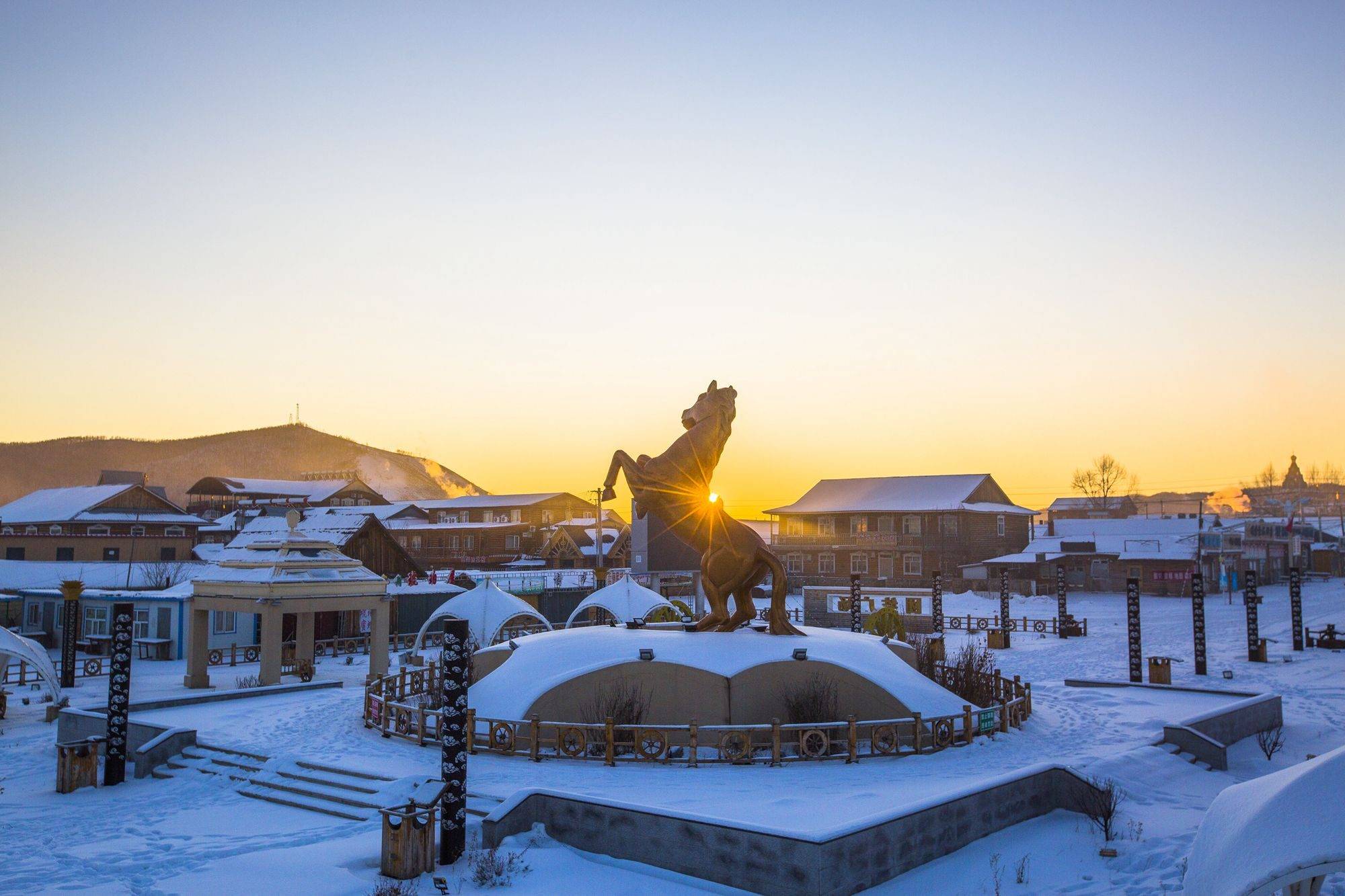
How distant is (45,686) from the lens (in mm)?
28594

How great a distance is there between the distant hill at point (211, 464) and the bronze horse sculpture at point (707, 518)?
13544 centimetres

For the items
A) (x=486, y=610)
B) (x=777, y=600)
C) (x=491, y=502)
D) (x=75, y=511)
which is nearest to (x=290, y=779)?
(x=777, y=600)

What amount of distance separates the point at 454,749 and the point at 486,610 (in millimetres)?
21871

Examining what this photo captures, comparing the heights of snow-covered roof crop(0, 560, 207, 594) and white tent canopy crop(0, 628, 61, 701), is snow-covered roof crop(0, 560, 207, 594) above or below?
above

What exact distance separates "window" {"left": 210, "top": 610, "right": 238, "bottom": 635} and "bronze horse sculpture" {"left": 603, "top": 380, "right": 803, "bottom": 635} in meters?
21.1

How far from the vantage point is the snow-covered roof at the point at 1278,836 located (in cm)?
673

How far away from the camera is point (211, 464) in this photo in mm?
174500

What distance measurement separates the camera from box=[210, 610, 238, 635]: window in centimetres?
3741

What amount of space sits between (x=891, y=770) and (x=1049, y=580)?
5066cm

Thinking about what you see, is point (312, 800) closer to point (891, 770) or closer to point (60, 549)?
point (891, 770)

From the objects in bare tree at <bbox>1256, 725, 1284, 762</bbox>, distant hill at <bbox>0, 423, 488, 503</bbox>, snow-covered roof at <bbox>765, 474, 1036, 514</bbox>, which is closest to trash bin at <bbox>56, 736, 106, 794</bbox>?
bare tree at <bbox>1256, 725, 1284, 762</bbox>

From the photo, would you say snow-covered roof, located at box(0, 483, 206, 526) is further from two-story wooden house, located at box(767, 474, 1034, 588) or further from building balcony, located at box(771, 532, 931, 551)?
two-story wooden house, located at box(767, 474, 1034, 588)

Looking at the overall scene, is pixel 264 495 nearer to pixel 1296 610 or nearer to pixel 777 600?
pixel 777 600

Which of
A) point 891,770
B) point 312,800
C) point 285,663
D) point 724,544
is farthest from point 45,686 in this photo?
point 891,770
